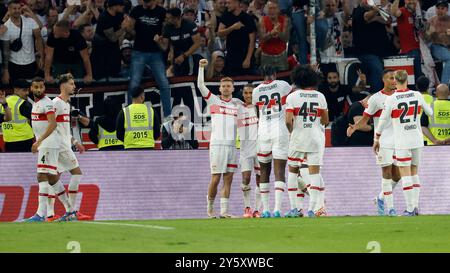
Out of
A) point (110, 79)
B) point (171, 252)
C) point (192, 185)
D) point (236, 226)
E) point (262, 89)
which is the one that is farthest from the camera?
point (110, 79)

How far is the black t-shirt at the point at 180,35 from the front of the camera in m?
26.7

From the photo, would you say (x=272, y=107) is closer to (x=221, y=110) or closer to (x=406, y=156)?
(x=221, y=110)

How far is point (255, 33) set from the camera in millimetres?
26859

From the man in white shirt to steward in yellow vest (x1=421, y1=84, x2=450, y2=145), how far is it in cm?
798

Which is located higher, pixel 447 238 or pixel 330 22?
pixel 330 22

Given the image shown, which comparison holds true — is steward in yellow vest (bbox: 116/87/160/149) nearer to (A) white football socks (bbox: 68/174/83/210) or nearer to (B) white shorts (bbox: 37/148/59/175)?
(A) white football socks (bbox: 68/174/83/210)

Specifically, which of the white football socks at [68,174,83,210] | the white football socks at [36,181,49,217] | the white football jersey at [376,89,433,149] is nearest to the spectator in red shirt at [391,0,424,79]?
the white football jersey at [376,89,433,149]

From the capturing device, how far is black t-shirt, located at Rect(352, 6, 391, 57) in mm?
26656

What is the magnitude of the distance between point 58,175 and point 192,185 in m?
3.12

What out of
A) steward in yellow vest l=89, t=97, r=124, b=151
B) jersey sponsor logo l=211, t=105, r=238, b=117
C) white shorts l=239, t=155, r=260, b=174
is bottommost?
white shorts l=239, t=155, r=260, b=174

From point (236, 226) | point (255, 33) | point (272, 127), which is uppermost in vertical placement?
point (255, 33)

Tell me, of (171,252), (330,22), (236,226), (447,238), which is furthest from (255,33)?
(171,252)

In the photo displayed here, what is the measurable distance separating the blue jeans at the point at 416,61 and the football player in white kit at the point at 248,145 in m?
4.47
